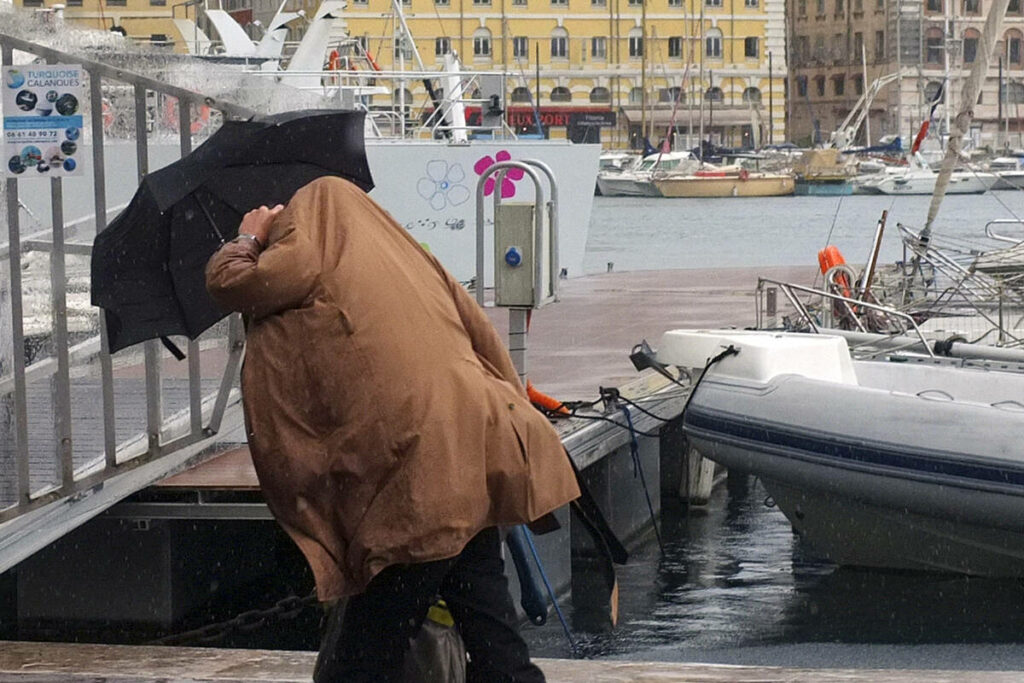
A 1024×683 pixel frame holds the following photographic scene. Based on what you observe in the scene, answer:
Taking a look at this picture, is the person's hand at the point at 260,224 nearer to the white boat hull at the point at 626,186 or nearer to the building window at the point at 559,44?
the white boat hull at the point at 626,186

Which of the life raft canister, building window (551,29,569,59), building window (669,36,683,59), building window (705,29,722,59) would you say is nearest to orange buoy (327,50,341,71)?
the life raft canister

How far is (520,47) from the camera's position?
88.3m

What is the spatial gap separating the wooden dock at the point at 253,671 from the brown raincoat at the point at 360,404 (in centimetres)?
129

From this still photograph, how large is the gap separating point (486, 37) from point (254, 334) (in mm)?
83831

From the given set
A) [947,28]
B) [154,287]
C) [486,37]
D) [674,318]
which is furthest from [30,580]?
[947,28]

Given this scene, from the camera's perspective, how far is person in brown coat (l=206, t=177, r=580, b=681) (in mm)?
3641

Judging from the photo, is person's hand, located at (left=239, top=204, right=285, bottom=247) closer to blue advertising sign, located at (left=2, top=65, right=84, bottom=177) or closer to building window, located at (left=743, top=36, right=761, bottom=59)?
blue advertising sign, located at (left=2, top=65, right=84, bottom=177)

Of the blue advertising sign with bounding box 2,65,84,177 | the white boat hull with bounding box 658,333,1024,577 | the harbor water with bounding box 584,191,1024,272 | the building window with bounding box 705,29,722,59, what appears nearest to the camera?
the blue advertising sign with bounding box 2,65,84,177

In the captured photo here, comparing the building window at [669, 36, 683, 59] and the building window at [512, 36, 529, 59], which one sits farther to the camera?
the building window at [669, 36, 683, 59]

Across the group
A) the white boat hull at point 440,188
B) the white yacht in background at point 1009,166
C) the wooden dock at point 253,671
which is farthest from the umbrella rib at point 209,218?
the white yacht in background at point 1009,166

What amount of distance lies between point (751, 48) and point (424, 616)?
94267mm

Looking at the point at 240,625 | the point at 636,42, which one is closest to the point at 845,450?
the point at 240,625

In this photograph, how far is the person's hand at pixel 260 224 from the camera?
3.81 metres

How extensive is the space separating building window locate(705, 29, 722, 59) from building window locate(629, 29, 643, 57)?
12.5 feet
